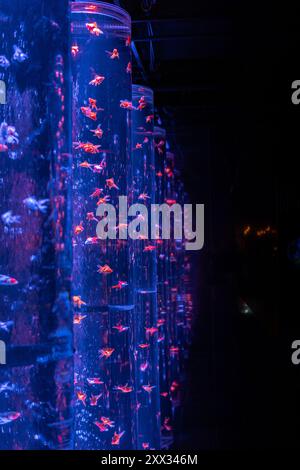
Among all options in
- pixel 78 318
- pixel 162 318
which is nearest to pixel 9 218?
pixel 78 318

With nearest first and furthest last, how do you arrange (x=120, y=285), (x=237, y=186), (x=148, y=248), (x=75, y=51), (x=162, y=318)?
(x=75, y=51)
(x=120, y=285)
(x=148, y=248)
(x=162, y=318)
(x=237, y=186)

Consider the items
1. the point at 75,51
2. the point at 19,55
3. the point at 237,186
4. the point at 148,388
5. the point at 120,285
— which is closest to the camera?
the point at 19,55

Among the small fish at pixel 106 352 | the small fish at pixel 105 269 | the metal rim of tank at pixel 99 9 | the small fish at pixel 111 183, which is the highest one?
the metal rim of tank at pixel 99 9

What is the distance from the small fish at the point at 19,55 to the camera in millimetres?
1988

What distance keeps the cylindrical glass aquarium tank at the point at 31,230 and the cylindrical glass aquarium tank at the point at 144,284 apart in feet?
8.74

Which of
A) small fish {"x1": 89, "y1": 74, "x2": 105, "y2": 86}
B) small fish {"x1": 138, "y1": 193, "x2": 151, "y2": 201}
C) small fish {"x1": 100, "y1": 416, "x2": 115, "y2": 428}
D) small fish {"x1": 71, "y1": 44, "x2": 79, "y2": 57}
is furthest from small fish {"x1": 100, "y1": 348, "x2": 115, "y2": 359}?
small fish {"x1": 138, "y1": 193, "x2": 151, "y2": 201}

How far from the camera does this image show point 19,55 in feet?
6.53

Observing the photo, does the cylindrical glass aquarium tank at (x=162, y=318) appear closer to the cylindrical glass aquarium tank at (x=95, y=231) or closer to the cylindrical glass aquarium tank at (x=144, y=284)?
the cylindrical glass aquarium tank at (x=144, y=284)

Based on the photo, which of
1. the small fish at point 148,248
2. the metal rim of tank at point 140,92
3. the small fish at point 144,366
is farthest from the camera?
the small fish at point 148,248

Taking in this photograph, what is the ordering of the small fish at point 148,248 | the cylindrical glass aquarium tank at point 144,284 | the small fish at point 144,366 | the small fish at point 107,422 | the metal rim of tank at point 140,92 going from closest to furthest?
the small fish at point 107,422 → the cylindrical glass aquarium tank at point 144,284 → the small fish at point 144,366 → the metal rim of tank at point 140,92 → the small fish at point 148,248

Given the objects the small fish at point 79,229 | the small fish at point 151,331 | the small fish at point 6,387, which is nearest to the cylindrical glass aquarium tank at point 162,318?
the small fish at point 151,331

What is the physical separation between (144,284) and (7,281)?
3192mm

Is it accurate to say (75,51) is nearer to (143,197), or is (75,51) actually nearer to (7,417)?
(7,417)
